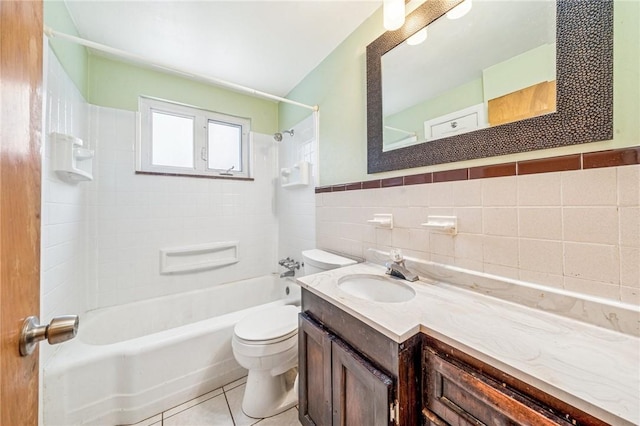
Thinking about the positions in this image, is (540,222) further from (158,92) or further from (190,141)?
(158,92)

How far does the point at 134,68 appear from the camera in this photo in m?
1.86

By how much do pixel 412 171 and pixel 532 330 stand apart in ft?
2.48

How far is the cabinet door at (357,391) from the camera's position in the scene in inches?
26.2

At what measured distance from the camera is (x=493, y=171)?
2.87ft

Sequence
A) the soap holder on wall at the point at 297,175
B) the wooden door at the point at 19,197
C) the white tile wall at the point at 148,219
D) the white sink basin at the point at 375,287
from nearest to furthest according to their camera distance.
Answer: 1. the wooden door at the point at 19,197
2. the white sink basin at the point at 375,287
3. the white tile wall at the point at 148,219
4. the soap holder on wall at the point at 297,175

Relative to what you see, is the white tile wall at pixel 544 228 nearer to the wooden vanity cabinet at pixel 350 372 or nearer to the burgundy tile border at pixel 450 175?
the burgundy tile border at pixel 450 175

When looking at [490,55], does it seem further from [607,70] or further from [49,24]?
[49,24]

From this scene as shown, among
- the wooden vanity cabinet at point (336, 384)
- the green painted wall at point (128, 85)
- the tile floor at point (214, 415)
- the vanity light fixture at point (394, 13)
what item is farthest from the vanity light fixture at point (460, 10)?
the tile floor at point (214, 415)

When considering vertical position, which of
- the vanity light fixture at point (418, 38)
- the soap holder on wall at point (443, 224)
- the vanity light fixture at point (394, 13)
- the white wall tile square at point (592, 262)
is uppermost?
the vanity light fixture at point (394, 13)

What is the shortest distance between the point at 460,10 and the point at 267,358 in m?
1.87

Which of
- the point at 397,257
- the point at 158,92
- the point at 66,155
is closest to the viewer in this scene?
the point at 397,257

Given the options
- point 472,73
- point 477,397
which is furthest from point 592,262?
point 472,73

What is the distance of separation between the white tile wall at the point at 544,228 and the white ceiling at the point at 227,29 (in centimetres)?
118

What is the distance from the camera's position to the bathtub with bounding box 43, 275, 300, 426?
113cm
